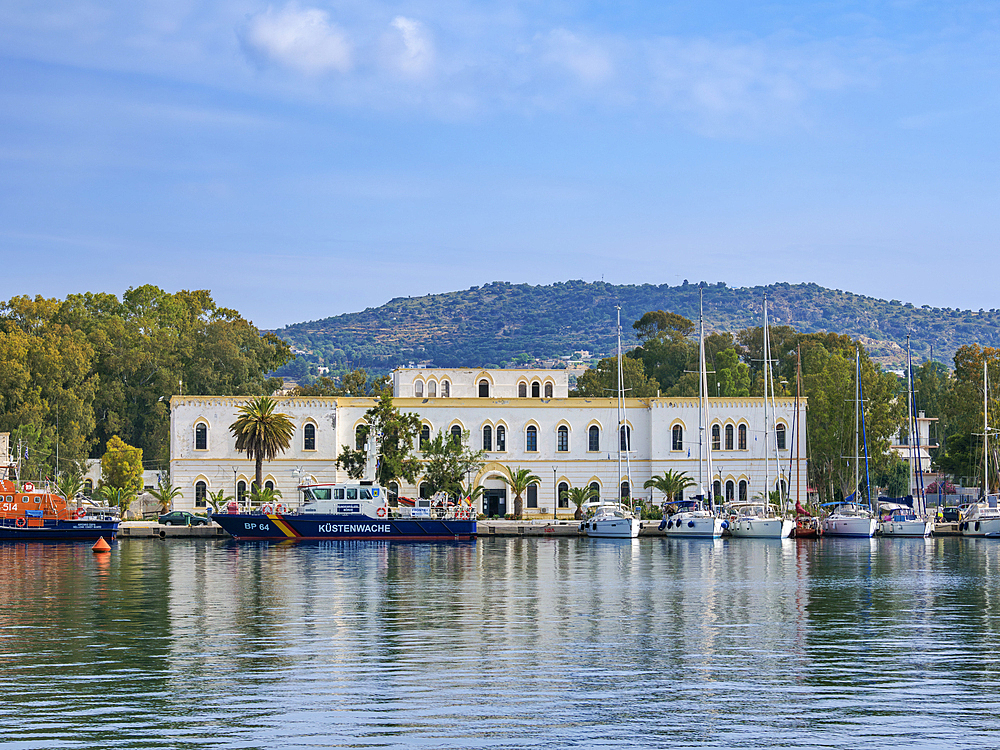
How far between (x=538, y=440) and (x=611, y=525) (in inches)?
503

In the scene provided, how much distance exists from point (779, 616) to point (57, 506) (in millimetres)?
48484

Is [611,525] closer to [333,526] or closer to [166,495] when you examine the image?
[333,526]

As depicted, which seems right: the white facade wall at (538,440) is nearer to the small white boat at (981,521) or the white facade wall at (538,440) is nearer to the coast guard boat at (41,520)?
the small white boat at (981,521)

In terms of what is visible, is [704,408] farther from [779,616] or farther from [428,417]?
[779,616]

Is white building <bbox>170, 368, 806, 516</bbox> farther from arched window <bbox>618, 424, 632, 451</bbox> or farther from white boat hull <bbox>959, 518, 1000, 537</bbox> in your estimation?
white boat hull <bbox>959, 518, 1000, 537</bbox>

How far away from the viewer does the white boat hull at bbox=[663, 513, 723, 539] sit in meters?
69.2

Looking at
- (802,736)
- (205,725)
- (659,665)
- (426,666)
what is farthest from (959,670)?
(205,725)

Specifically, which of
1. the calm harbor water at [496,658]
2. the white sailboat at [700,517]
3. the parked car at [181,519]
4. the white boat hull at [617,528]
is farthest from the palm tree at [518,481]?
the calm harbor water at [496,658]

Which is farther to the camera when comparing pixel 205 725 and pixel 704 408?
pixel 704 408

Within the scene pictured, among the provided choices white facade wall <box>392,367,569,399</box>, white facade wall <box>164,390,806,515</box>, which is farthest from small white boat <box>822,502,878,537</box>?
white facade wall <box>392,367,569,399</box>

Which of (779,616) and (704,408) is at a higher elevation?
(704,408)

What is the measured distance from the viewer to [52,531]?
215ft

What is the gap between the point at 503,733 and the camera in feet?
56.5

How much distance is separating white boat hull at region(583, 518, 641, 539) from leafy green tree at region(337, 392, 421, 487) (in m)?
12.8
